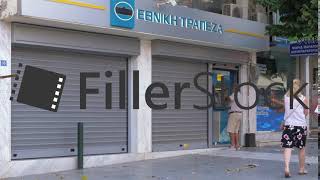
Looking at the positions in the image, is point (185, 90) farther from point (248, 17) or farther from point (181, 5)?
point (248, 17)

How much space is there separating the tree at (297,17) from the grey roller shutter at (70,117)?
13.5ft

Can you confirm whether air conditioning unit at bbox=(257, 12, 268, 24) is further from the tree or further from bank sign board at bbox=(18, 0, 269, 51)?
the tree

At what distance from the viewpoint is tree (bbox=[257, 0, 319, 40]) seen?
12859 millimetres

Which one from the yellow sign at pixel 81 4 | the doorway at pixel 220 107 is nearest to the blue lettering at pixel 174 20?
the yellow sign at pixel 81 4

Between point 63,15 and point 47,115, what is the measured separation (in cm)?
215

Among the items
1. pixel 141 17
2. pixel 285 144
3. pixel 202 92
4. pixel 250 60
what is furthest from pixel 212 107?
pixel 285 144

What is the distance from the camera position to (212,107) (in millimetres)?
15281

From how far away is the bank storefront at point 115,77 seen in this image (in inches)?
426

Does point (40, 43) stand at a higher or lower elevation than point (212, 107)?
higher

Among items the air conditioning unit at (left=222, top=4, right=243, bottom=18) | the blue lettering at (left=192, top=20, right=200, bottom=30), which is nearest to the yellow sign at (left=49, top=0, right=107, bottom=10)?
the blue lettering at (left=192, top=20, right=200, bottom=30)

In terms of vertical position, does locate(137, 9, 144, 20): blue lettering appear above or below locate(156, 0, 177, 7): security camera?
below

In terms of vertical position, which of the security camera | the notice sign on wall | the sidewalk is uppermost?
the security camera

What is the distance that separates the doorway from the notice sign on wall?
7.65 ft

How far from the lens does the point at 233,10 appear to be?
15.7 meters
